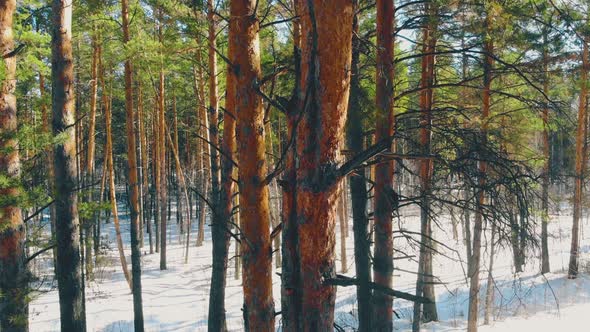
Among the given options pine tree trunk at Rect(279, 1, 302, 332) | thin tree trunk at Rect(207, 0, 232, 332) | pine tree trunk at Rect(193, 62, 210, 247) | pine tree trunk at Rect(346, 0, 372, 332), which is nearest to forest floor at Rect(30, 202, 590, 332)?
pine tree trunk at Rect(346, 0, 372, 332)

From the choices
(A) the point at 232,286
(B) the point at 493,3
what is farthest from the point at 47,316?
(B) the point at 493,3

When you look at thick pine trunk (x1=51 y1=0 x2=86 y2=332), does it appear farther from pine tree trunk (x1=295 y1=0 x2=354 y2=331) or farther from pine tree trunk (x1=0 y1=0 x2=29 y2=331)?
pine tree trunk (x1=295 y1=0 x2=354 y2=331)

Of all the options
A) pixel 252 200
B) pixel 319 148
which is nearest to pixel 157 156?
pixel 252 200

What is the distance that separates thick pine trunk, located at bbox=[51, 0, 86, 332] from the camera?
18.5 feet

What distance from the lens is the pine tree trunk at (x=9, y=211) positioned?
614cm

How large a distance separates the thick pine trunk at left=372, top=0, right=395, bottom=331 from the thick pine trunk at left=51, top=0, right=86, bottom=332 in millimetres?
4208

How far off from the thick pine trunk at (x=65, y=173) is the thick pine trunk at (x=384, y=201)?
4208 mm

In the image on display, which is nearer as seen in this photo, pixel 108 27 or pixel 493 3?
pixel 493 3

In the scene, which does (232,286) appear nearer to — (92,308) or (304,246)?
(92,308)

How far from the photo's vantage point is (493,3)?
4625 mm

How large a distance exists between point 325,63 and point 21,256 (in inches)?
244

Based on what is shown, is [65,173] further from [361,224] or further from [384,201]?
[361,224]

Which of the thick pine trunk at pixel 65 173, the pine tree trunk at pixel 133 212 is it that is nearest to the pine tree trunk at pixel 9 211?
the thick pine trunk at pixel 65 173

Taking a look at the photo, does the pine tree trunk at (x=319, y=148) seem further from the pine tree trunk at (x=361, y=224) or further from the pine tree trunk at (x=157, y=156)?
the pine tree trunk at (x=157, y=156)
